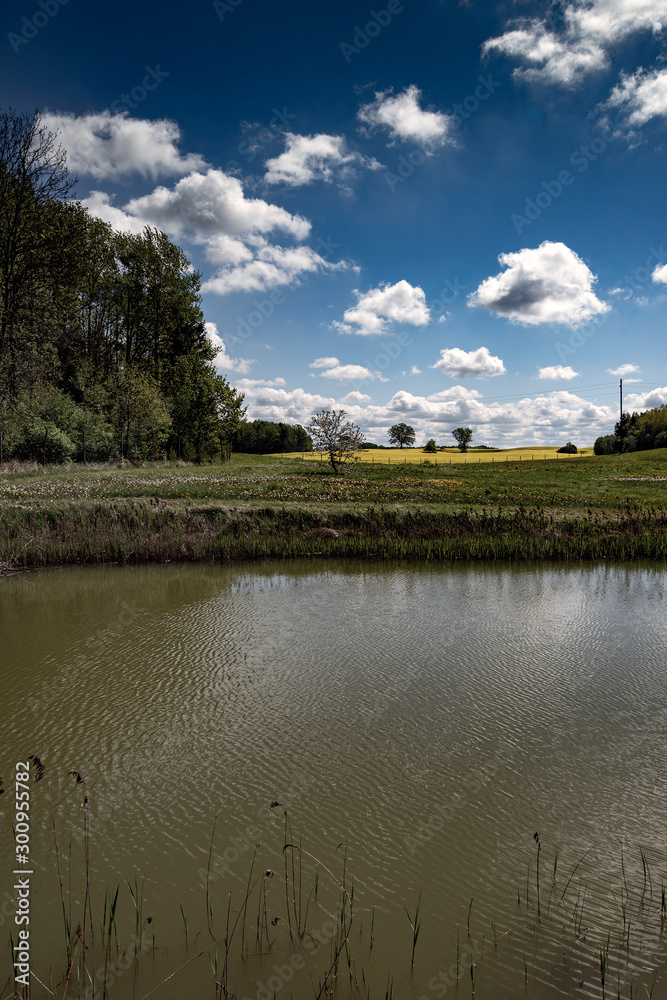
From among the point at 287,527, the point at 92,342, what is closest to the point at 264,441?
the point at 92,342

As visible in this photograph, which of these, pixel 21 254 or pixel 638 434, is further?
pixel 638 434

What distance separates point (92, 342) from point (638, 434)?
2195 inches

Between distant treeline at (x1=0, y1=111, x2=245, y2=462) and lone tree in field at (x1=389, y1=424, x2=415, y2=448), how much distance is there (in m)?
62.4

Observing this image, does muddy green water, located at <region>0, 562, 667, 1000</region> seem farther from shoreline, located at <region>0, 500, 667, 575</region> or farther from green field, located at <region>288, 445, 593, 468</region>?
green field, located at <region>288, 445, 593, 468</region>

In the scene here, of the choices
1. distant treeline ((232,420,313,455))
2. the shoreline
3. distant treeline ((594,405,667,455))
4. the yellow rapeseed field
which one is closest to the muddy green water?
the shoreline

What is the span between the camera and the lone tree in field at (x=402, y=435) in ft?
341

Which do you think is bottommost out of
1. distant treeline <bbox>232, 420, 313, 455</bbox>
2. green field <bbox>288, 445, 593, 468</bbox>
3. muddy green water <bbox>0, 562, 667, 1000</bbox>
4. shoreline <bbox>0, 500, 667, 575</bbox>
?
muddy green water <bbox>0, 562, 667, 1000</bbox>

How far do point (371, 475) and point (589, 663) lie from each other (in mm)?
24992

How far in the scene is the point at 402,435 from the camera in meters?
104

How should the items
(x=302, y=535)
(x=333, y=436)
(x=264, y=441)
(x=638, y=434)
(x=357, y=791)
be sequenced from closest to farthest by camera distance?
1. (x=357, y=791)
2. (x=302, y=535)
3. (x=333, y=436)
4. (x=638, y=434)
5. (x=264, y=441)

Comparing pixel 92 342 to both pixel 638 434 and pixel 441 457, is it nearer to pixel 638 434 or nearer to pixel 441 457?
pixel 441 457

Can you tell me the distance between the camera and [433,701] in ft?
17.1

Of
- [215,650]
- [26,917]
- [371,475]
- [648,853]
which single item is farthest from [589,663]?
[371,475]

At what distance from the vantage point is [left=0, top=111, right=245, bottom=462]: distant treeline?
22.9 m
